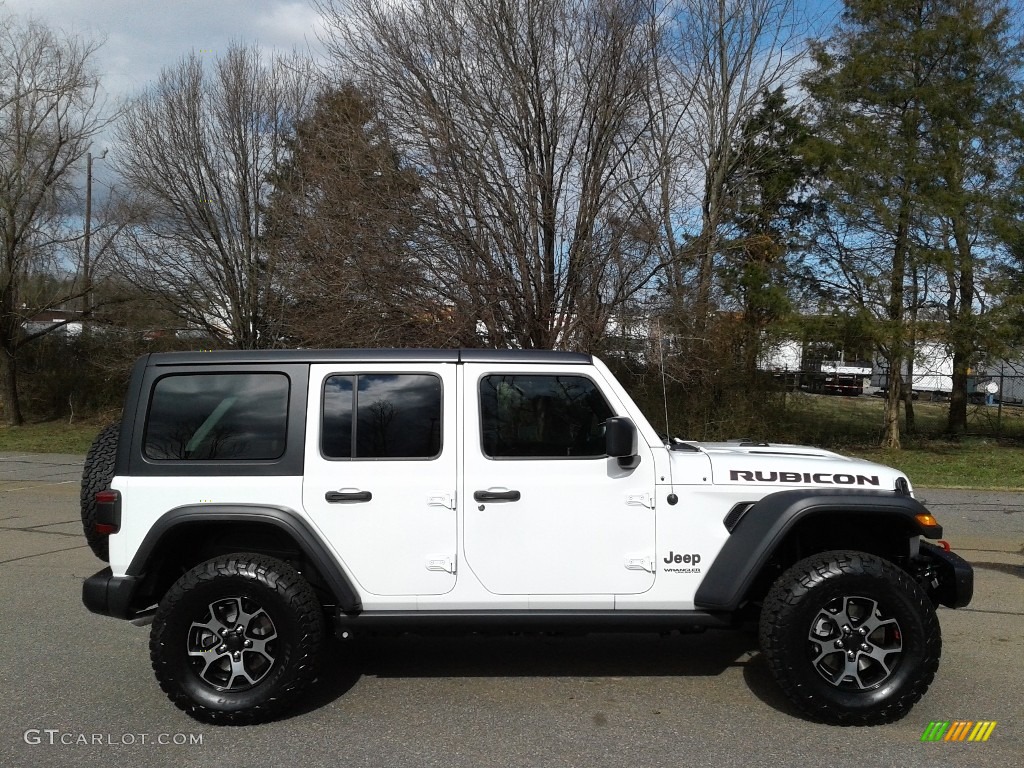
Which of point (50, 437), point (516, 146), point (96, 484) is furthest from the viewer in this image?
point (50, 437)

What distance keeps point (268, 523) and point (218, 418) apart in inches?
24.7

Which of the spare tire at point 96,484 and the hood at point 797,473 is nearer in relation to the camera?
the hood at point 797,473

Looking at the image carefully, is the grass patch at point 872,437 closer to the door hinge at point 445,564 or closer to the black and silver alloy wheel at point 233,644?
the door hinge at point 445,564

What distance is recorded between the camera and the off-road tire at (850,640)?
4355 millimetres

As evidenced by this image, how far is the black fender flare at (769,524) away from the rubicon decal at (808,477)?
0.18 ft

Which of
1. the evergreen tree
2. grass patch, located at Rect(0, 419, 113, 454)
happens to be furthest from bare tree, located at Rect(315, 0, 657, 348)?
grass patch, located at Rect(0, 419, 113, 454)

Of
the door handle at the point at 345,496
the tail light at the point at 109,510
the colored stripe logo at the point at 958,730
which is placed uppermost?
the door handle at the point at 345,496

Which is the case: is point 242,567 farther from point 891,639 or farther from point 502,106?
point 502,106

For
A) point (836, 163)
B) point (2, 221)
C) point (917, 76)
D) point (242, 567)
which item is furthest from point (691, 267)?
point (2, 221)

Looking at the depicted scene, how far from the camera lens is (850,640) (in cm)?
441

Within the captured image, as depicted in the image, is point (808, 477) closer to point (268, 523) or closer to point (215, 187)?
point (268, 523)

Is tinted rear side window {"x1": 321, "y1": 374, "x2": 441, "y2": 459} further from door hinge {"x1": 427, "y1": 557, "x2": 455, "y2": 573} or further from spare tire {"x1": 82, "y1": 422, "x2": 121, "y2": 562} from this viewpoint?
spare tire {"x1": 82, "y1": 422, "x2": 121, "y2": 562}

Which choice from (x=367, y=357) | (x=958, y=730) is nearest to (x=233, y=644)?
(x=367, y=357)

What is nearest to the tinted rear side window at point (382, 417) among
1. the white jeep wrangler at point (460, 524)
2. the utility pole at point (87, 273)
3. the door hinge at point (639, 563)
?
the white jeep wrangler at point (460, 524)
